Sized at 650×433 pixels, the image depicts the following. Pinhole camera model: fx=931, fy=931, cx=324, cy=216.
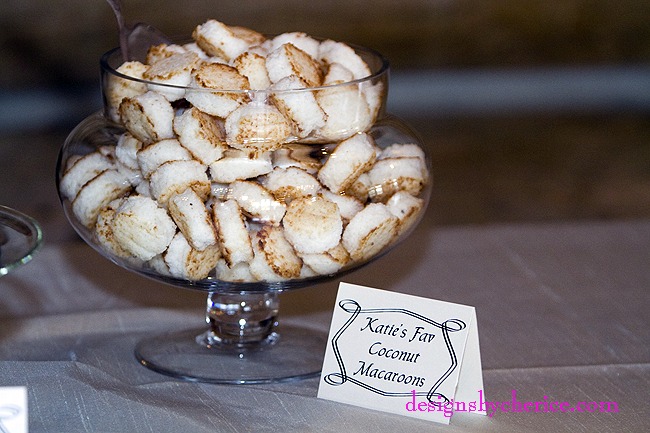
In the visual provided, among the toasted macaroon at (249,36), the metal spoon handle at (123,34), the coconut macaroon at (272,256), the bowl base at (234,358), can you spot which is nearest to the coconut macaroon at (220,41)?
the toasted macaroon at (249,36)

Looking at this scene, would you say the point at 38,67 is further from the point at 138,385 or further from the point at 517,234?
the point at 138,385

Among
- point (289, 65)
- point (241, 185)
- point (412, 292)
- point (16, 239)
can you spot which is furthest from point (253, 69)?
point (412, 292)

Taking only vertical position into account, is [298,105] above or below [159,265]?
above

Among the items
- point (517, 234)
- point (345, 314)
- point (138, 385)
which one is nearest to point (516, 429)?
point (345, 314)

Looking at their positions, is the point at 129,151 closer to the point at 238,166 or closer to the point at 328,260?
the point at 238,166

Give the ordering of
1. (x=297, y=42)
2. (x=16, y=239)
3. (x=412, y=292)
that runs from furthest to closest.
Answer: (x=412, y=292) → (x=297, y=42) → (x=16, y=239)

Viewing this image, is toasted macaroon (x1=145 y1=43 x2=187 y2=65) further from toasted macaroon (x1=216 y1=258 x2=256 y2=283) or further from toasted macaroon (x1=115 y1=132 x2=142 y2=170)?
toasted macaroon (x1=216 y1=258 x2=256 y2=283)

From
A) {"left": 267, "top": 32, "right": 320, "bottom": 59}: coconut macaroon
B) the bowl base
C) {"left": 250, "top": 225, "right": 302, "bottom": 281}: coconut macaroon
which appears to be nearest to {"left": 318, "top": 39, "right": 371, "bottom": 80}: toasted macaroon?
{"left": 267, "top": 32, "right": 320, "bottom": 59}: coconut macaroon
